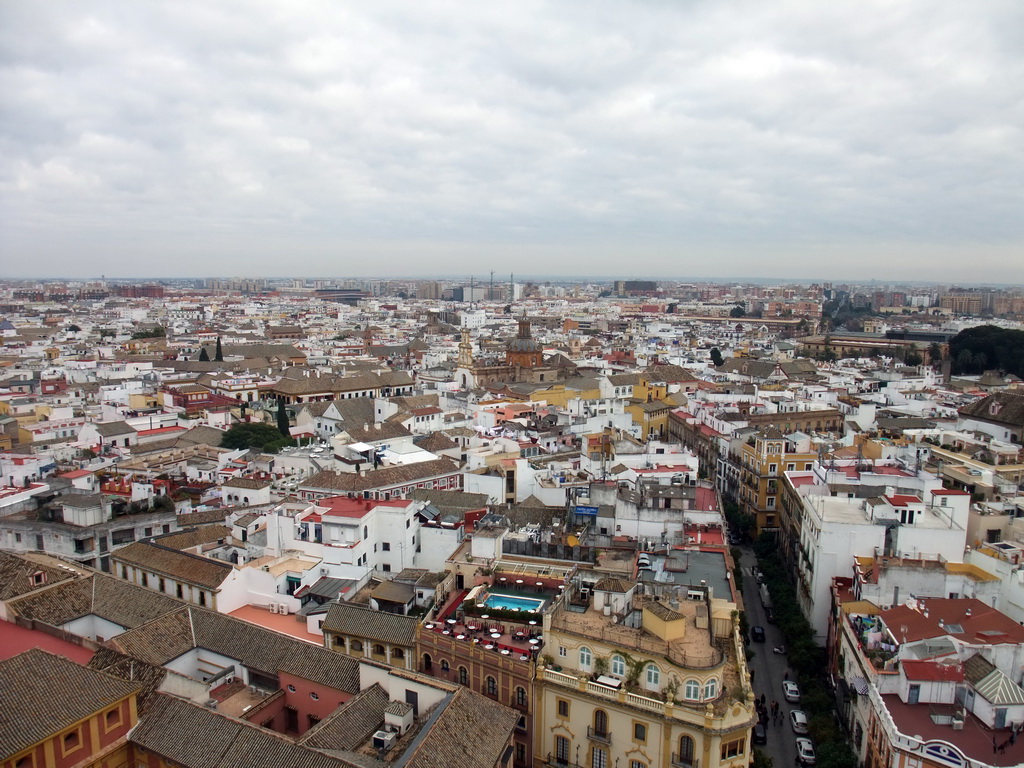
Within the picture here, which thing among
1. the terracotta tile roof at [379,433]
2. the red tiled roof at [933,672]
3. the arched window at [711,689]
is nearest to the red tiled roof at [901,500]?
the red tiled roof at [933,672]

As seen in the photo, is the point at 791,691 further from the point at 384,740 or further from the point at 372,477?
the point at 372,477

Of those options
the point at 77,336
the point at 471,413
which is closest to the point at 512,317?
the point at 77,336

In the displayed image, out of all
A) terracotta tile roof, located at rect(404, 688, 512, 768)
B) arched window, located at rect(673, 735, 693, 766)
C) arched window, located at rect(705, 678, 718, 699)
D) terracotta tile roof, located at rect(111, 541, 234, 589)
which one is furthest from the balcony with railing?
terracotta tile roof, located at rect(111, 541, 234, 589)

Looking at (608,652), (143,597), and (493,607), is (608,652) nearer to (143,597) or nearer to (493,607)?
(493,607)

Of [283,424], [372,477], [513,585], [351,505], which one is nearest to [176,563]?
[351,505]

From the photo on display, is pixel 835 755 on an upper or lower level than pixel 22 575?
lower

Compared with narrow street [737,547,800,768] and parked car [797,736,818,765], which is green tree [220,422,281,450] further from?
parked car [797,736,818,765]

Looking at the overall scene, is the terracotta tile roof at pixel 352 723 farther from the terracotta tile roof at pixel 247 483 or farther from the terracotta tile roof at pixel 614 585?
the terracotta tile roof at pixel 247 483
